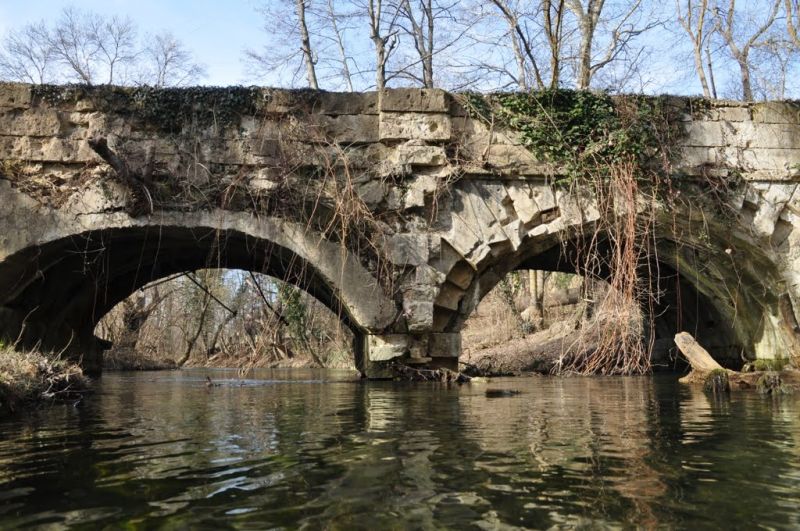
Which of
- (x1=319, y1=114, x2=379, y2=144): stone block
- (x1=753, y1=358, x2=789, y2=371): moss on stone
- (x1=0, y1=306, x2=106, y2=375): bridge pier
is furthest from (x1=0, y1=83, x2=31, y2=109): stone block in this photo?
(x1=753, y1=358, x2=789, y2=371): moss on stone

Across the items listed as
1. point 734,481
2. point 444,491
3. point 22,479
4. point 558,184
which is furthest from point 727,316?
point 22,479

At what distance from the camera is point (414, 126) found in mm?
9805

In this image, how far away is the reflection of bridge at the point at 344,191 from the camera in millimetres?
9312

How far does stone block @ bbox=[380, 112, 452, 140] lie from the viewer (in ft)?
32.0

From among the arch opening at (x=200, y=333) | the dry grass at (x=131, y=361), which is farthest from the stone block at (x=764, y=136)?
the dry grass at (x=131, y=361)

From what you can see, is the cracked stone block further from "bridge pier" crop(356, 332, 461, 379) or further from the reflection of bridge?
"bridge pier" crop(356, 332, 461, 379)

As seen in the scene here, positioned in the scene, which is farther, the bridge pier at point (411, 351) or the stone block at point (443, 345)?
the stone block at point (443, 345)

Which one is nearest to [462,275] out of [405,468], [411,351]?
[411,351]

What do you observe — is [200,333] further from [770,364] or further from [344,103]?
[770,364]

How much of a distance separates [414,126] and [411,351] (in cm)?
300

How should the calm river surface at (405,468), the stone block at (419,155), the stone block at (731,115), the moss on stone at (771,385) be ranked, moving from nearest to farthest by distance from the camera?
the calm river surface at (405,468) → the moss on stone at (771,385) → the stone block at (419,155) → the stone block at (731,115)

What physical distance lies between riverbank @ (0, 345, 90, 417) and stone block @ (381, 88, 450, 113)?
16.6 ft

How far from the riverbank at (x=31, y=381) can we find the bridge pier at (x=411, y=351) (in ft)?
11.9

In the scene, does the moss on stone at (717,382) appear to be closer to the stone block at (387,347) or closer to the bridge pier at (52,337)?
the stone block at (387,347)
